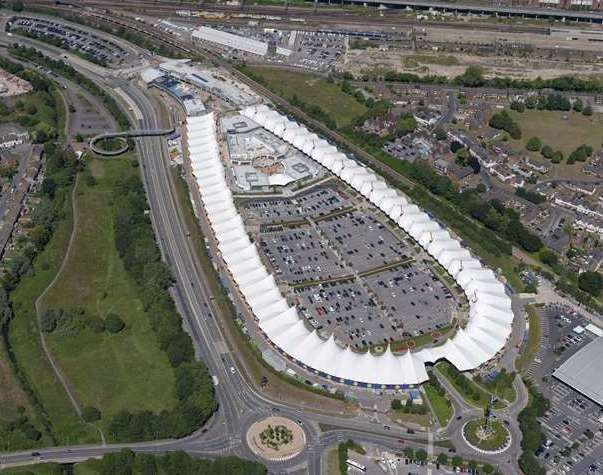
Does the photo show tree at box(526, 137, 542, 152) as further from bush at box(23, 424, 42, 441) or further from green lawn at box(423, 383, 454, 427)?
bush at box(23, 424, 42, 441)

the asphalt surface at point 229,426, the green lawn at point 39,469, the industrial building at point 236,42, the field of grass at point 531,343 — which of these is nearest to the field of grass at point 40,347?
the asphalt surface at point 229,426

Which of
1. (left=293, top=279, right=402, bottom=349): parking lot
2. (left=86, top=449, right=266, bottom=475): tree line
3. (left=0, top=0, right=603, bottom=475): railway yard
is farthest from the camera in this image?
(left=293, top=279, right=402, bottom=349): parking lot

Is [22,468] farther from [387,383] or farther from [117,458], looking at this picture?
[387,383]

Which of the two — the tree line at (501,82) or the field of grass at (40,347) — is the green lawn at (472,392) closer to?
the field of grass at (40,347)

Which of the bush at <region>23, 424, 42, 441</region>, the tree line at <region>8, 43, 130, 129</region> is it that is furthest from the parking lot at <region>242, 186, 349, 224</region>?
the bush at <region>23, 424, 42, 441</region>

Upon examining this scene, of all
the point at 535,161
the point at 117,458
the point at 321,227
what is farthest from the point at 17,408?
the point at 535,161
